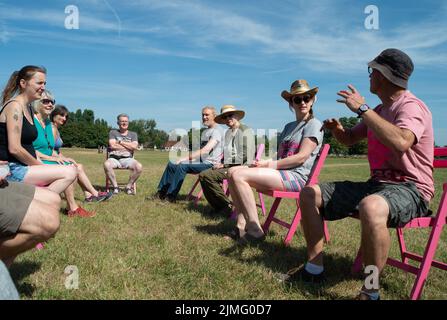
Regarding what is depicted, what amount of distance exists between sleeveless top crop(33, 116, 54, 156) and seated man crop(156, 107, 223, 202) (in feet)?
7.75

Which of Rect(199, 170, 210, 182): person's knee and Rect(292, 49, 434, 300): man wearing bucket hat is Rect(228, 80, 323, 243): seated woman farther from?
Rect(199, 170, 210, 182): person's knee

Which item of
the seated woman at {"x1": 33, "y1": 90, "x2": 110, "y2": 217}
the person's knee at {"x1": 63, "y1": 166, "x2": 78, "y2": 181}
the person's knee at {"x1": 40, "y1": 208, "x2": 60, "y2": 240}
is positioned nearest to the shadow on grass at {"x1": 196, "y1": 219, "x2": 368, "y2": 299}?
the person's knee at {"x1": 40, "y1": 208, "x2": 60, "y2": 240}

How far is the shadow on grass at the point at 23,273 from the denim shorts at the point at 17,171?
38.2 inches

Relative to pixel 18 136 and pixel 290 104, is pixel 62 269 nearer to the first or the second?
pixel 18 136

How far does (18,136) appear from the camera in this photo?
397 cm

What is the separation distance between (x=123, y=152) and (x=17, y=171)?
4.94 meters

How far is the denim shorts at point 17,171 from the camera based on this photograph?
4105 mm

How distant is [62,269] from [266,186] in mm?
2314

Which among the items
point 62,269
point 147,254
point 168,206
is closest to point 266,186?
point 147,254

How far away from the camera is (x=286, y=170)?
458 centimetres

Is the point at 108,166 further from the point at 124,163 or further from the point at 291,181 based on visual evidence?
the point at 291,181

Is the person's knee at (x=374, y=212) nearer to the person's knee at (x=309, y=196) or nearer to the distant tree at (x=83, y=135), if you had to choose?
the person's knee at (x=309, y=196)

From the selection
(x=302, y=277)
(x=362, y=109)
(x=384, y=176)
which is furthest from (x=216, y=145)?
(x=362, y=109)

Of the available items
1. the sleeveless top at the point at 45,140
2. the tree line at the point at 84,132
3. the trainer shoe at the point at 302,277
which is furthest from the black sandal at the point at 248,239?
the tree line at the point at 84,132
